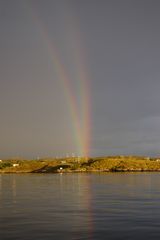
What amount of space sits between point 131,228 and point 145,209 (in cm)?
1709

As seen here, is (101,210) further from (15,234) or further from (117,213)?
(15,234)

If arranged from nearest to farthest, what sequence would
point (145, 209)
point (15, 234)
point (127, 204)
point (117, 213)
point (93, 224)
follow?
point (15, 234) → point (93, 224) → point (117, 213) → point (145, 209) → point (127, 204)

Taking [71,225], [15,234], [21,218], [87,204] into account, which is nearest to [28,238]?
[15,234]

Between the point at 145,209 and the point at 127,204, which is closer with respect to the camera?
the point at 145,209

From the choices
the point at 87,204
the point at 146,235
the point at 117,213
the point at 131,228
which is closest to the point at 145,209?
the point at 117,213

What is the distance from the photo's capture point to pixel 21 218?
54344 mm

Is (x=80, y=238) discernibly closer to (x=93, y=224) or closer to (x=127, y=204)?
(x=93, y=224)

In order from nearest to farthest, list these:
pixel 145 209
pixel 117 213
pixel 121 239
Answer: pixel 121 239 → pixel 117 213 → pixel 145 209

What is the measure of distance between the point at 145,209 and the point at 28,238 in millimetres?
25891

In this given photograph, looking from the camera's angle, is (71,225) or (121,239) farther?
(71,225)

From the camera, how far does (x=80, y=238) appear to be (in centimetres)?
4025

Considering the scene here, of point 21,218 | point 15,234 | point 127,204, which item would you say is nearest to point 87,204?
point 127,204

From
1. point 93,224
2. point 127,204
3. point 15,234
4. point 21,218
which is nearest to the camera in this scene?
point 15,234

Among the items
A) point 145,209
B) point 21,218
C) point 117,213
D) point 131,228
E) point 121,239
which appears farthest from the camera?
point 145,209
